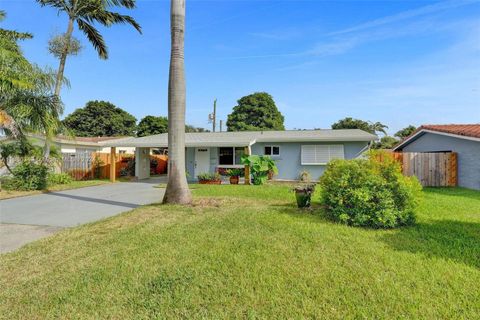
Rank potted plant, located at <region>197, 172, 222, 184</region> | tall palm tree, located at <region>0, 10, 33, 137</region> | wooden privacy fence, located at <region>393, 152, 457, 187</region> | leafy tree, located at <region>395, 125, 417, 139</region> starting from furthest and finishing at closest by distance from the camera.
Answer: leafy tree, located at <region>395, 125, 417, 139</region> < potted plant, located at <region>197, 172, 222, 184</region> < wooden privacy fence, located at <region>393, 152, 457, 187</region> < tall palm tree, located at <region>0, 10, 33, 137</region>

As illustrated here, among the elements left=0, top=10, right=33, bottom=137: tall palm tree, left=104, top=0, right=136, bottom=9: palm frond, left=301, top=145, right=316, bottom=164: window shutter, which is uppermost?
left=104, top=0, right=136, bottom=9: palm frond

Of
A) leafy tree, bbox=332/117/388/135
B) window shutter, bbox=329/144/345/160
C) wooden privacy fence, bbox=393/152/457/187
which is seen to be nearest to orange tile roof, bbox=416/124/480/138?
wooden privacy fence, bbox=393/152/457/187

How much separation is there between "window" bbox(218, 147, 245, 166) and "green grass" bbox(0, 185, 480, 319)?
1132cm

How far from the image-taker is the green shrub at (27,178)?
12391mm

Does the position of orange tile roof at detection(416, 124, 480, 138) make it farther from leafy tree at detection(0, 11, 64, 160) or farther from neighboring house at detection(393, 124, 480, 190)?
leafy tree at detection(0, 11, 64, 160)

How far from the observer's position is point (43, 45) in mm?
14742

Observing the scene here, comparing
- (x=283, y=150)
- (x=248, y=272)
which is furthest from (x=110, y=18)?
(x=248, y=272)

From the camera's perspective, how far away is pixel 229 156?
17.6 meters

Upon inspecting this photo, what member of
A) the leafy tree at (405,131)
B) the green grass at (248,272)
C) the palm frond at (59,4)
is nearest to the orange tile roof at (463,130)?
the green grass at (248,272)

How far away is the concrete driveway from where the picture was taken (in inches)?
233

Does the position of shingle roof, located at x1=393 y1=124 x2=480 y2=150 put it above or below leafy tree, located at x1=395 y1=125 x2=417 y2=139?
below

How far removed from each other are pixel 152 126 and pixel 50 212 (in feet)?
112

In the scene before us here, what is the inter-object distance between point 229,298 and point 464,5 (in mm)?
11217

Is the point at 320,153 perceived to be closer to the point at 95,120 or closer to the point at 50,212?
the point at 50,212
